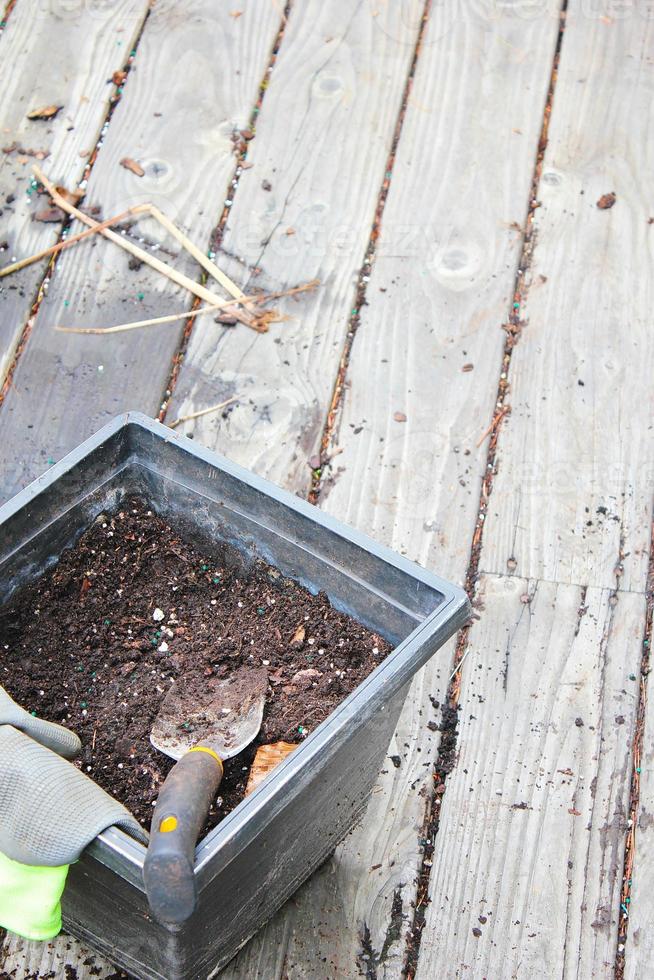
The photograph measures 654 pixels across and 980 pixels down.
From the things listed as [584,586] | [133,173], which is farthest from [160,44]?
[584,586]

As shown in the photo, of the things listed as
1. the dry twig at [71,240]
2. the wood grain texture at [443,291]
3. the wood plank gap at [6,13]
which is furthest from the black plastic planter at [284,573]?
the wood plank gap at [6,13]

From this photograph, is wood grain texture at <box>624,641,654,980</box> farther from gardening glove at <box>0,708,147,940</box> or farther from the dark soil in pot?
gardening glove at <box>0,708,147,940</box>

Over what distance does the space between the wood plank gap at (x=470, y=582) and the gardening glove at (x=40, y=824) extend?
19.6 inches

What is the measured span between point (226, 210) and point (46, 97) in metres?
0.43

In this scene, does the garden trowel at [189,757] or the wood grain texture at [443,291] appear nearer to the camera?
the garden trowel at [189,757]

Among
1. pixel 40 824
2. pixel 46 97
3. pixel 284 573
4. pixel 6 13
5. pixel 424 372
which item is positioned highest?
pixel 6 13

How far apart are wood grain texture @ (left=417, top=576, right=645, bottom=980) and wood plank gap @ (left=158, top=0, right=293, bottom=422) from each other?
564 millimetres

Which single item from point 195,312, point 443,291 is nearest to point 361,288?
point 443,291

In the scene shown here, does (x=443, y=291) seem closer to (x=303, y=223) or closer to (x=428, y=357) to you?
(x=428, y=357)

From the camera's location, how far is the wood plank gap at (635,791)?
1283 mm

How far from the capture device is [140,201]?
6.25 feet

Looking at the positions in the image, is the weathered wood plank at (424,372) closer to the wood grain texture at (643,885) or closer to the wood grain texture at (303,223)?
the wood grain texture at (303,223)

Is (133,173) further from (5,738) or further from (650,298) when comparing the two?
(5,738)

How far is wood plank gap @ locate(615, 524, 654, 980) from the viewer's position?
50.5 inches
